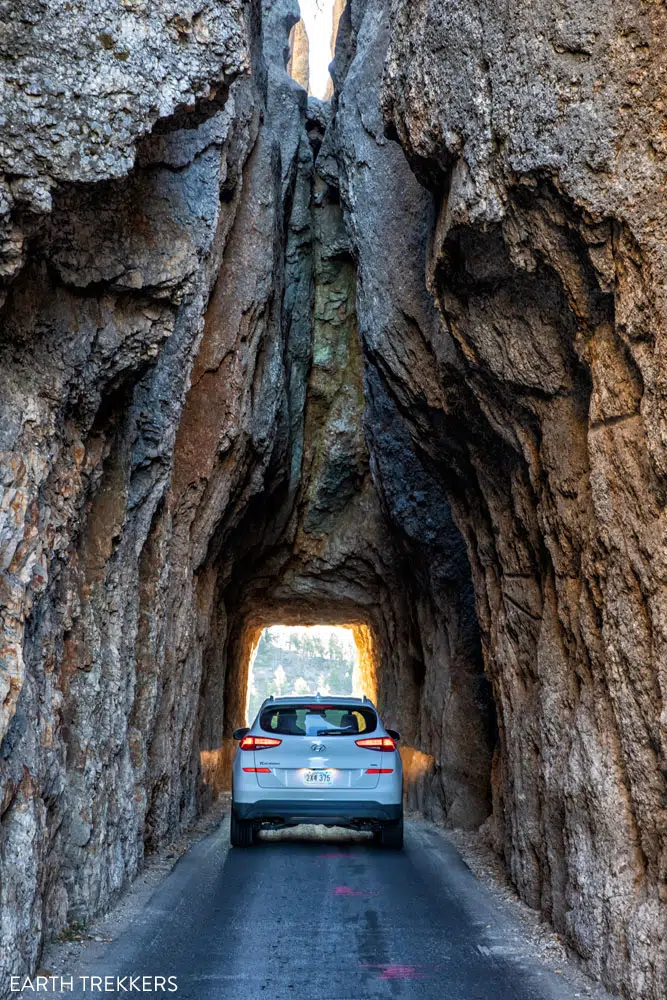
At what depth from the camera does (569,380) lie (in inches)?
283

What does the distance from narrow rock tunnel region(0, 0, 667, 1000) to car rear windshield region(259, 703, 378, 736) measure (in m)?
1.50

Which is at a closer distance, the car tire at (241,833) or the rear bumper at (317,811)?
the rear bumper at (317,811)

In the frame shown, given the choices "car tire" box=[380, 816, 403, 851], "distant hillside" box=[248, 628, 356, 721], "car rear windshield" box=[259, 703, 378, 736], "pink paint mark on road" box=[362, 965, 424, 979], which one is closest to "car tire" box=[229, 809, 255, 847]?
"car rear windshield" box=[259, 703, 378, 736]

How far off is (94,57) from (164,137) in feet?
3.37

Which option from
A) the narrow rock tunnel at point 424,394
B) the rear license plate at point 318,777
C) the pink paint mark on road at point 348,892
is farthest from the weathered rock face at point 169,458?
the pink paint mark on road at point 348,892

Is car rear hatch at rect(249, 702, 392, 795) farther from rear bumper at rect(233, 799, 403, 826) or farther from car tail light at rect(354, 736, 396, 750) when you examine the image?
rear bumper at rect(233, 799, 403, 826)

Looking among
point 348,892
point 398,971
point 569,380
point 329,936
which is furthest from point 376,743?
point 569,380

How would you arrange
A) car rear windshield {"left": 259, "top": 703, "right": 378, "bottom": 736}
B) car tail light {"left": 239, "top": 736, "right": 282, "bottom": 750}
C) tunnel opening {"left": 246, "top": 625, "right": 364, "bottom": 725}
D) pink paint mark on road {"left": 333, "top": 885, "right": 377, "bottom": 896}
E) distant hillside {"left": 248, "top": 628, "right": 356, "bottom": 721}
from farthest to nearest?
distant hillside {"left": 248, "top": 628, "right": 356, "bottom": 721}
tunnel opening {"left": 246, "top": 625, "right": 364, "bottom": 725}
car rear windshield {"left": 259, "top": 703, "right": 378, "bottom": 736}
car tail light {"left": 239, "top": 736, "right": 282, "bottom": 750}
pink paint mark on road {"left": 333, "top": 885, "right": 377, "bottom": 896}

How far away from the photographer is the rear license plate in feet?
32.5

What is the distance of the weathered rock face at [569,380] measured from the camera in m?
5.50

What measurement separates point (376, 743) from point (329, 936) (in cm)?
379

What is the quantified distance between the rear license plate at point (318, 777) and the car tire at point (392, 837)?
1073 mm

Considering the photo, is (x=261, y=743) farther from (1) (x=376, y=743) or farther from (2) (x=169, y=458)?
(2) (x=169, y=458)

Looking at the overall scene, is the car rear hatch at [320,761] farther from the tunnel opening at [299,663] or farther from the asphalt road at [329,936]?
the tunnel opening at [299,663]
